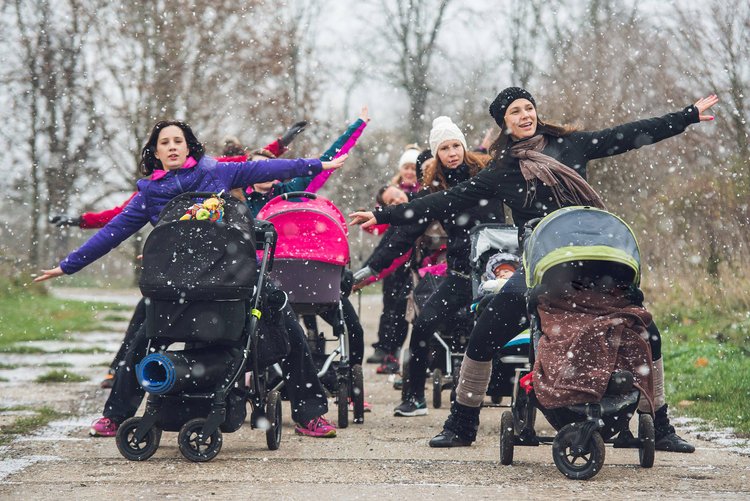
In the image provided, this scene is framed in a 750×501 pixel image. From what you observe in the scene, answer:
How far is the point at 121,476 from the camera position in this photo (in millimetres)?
5566

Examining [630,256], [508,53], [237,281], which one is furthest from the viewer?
[508,53]

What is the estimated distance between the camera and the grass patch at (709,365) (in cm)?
801

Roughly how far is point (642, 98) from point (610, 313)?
11469mm

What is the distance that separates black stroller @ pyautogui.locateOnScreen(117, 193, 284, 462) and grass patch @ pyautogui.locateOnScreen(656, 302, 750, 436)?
3059 mm

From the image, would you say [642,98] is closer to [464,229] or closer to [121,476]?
[464,229]

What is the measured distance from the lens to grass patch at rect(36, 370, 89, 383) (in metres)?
10.3

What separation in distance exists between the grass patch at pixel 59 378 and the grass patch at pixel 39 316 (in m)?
2.53

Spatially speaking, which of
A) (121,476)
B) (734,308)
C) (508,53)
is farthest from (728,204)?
(508,53)

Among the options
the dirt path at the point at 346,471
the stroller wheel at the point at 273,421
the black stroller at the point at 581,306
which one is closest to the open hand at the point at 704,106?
the black stroller at the point at 581,306

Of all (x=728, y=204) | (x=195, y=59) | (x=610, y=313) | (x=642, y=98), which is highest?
(x=195, y=59)

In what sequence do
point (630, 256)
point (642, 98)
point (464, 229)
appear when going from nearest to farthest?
point (630, 256) → point (464, 229) → point (642, 98)

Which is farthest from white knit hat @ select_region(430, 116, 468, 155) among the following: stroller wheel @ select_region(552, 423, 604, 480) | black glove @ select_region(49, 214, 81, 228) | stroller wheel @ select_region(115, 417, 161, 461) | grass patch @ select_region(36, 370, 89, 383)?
grass patch @ select_region(36, 370, 89, 383)

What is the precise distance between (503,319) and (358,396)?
2.03 metres

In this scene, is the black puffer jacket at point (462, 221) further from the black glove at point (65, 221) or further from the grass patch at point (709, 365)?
the black glove at point (65, 221)
